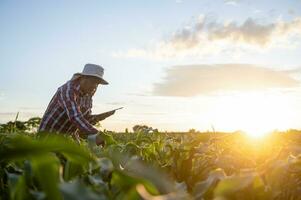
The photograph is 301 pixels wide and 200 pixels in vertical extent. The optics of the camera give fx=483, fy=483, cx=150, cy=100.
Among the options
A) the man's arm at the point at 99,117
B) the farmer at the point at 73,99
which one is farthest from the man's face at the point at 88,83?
the man's arm at the point at 99,117

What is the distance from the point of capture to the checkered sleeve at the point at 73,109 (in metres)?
6.66

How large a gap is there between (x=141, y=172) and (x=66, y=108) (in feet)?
20.9

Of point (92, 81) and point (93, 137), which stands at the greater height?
point (92, 81)

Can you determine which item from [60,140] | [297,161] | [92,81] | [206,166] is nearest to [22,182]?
[60,140]

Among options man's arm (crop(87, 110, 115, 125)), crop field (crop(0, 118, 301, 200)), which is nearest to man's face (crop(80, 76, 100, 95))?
man's arm (crop(87, 110, 115, 125))

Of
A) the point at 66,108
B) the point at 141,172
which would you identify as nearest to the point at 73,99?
the point at 66,108

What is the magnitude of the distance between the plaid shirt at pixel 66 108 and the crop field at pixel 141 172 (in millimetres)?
4825

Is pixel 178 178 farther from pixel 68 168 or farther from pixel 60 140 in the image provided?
pixel 60 140

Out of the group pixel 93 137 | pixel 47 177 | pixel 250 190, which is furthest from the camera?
pixel 93 137

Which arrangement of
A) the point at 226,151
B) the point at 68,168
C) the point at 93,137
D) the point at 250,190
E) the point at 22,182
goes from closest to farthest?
1. the point at 22,182
2. the point at 250,190
3. the point at 68,168
4. the point at 93,137
5. the point at 226,151

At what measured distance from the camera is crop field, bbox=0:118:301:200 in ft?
2.06

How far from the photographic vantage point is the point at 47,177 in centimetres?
60

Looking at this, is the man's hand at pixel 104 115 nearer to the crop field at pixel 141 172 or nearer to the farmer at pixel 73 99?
the farmer at pixel 73 99

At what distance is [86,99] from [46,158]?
24.3ft
